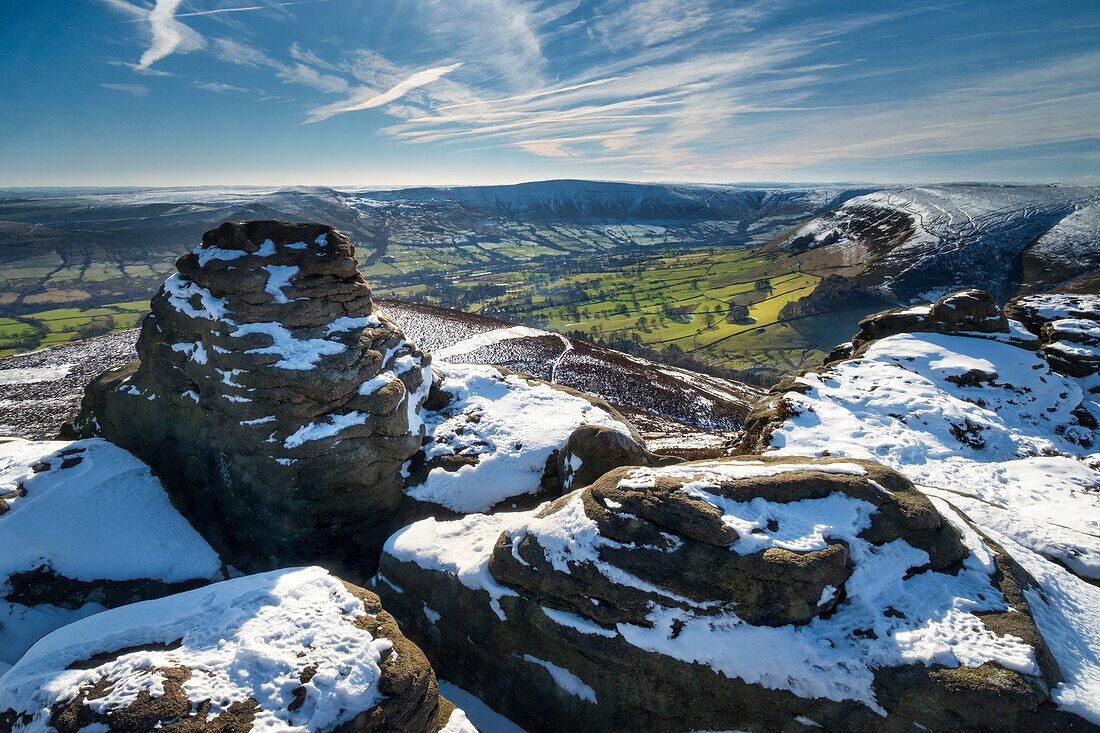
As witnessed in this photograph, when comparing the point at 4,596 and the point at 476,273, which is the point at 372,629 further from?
the point at 476,273

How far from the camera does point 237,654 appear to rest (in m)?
9.23

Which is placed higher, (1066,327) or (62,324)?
(1066,327)

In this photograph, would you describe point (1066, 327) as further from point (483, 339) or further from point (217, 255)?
point (217, 255)

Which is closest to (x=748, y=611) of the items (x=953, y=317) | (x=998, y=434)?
(x=998, y=434)

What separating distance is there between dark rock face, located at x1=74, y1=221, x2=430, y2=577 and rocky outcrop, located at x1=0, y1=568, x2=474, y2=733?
6.27 meters

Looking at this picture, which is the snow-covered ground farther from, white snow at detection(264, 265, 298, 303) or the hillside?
the hillside

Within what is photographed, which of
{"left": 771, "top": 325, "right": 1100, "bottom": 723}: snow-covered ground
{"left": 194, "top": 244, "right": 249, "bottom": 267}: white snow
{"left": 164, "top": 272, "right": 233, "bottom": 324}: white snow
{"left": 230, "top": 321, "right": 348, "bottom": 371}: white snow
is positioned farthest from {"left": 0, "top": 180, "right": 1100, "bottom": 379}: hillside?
{"left": 230, "top": 321, "right": 348, "bottom": 371}: white snow

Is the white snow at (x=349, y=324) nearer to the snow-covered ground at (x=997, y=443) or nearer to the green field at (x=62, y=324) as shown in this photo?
the snow-covered ground at (x=997, y=443)

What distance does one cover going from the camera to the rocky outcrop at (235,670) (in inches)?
316

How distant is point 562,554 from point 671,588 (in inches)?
115

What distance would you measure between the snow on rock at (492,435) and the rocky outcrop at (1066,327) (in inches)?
1129

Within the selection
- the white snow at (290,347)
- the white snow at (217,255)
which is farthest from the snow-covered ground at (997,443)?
the white snow at (217,255)

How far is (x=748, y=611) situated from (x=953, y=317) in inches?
1289

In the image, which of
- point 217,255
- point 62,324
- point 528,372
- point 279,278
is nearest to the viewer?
point 279,278
